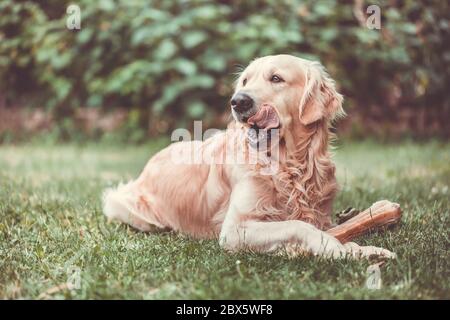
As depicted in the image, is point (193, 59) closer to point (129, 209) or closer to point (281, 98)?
point (129, 209)

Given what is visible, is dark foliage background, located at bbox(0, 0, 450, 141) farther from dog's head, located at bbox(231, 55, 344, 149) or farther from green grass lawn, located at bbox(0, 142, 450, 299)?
dog's head, located at bbox(231, 55, 344, 149)

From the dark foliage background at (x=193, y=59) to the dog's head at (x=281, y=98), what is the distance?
178 inches

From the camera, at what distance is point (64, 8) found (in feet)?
27.6

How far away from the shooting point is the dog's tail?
3.78 meters

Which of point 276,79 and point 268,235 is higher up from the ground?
point 276,79

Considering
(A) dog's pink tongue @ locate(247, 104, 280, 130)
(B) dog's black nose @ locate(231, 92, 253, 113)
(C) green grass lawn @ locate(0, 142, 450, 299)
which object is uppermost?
(B) dog's black nose @ locate(231, 92, 253, 113)

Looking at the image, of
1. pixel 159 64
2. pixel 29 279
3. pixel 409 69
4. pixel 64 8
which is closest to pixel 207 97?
pixel 159 64

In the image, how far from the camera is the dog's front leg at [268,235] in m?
2.90

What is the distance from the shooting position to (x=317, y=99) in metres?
3.31

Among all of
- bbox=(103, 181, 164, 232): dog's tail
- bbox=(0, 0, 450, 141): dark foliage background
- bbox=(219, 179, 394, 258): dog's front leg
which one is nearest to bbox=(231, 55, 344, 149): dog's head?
bbox=(219, 179, 394, 258): dog's front leg

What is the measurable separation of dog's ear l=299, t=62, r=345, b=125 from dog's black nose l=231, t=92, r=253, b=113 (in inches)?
11.8

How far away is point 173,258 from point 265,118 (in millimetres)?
808

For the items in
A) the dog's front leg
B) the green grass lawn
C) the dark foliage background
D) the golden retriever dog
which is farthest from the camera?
the dark foliage background

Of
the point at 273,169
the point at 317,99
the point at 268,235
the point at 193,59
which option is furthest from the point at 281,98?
the point at 193,59
